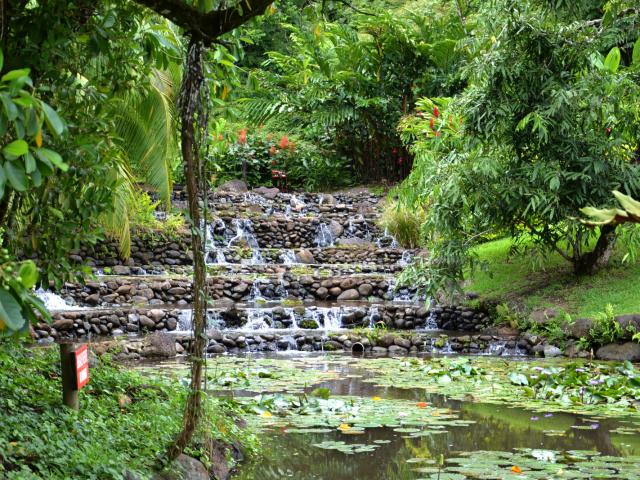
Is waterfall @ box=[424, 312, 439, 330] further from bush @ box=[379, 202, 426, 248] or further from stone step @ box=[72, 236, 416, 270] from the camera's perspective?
bush @ box=[379, 202, 426, 248]

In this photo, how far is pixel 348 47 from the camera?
22.5m

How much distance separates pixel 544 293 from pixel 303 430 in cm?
795

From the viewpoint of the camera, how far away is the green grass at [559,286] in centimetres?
1244

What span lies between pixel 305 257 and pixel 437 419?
442 inches

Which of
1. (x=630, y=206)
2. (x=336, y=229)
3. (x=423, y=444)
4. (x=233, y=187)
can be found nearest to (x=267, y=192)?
(x=233, y=187)

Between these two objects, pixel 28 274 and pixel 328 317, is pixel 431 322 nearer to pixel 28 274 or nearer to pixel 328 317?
pixel 328 317

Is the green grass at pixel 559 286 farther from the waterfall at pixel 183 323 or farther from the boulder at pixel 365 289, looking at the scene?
the waterfall at pixel 183 323

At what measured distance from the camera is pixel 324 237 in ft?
64.7

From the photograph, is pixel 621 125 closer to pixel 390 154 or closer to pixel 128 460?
pixel 128 460

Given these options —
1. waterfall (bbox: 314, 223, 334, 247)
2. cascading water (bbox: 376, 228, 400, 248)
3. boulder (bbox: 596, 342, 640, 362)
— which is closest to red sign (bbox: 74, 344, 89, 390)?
boulder (bbox: 596, 342, 640, 362)

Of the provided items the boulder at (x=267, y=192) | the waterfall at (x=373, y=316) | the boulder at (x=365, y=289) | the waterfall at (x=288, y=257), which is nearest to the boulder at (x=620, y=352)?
the waterfall at (x=373, y=316)

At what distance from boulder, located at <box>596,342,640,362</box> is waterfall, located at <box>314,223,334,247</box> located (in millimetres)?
9120

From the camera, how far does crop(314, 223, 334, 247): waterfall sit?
19.6 metres

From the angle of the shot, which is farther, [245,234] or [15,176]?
[245,234]
